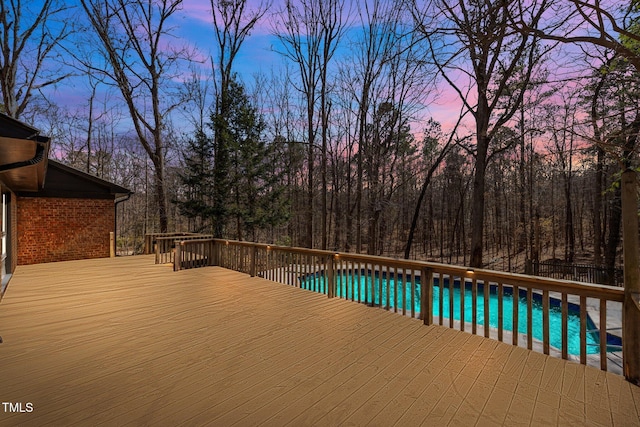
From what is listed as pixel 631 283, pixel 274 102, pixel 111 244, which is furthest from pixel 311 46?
pixel 631 283

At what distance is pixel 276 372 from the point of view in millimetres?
2682

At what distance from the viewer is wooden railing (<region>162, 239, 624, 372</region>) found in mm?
2898

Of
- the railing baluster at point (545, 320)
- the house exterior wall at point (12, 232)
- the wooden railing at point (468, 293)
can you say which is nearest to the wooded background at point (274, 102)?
the house exterior wall at point (12, 232)

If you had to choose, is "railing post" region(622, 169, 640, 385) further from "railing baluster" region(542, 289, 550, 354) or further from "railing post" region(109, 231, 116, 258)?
"railing post" region(109, 231, 116, 258)

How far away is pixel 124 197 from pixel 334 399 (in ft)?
38.9

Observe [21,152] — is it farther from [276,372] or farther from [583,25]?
[583,25]

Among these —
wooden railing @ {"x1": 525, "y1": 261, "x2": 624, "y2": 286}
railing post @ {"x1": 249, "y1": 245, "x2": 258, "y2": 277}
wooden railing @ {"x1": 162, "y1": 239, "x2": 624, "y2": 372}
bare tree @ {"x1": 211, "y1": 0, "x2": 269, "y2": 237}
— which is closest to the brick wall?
wooden railing @ {"x1": 162, "y1": 239, "x2": 624, "y2": 372}

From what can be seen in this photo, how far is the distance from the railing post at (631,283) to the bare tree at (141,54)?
14093mm

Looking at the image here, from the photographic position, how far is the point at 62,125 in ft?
54.2

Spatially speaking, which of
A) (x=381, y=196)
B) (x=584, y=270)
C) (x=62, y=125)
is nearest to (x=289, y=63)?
(x=381, y=196)

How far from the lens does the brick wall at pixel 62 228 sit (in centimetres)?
848

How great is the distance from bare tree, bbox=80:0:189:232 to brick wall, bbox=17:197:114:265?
3223 mm

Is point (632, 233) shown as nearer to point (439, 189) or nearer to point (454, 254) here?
point (454, 254)

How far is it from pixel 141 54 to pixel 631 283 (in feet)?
55.5
